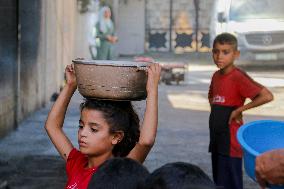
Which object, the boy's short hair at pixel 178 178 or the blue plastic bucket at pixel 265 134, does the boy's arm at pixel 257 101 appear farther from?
the boy's short hair at pixel 178 178

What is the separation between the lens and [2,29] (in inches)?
311

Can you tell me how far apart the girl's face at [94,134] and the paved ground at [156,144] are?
1.60ft

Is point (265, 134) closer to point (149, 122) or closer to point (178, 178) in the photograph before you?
point (149, 122)

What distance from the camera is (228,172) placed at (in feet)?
15.4

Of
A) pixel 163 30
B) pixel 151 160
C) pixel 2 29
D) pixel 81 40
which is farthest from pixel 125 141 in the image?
pixel 163 30

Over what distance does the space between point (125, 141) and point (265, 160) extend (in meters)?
1.00

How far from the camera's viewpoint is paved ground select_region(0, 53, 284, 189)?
6105mm

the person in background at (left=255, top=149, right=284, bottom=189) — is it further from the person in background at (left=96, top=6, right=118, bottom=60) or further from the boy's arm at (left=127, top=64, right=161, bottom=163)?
the person in background at (left=96, top=6, right=118, bottom=60)

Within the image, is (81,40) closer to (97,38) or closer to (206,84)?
(97,38)

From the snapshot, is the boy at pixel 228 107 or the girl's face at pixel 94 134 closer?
the girl's face at pixel 94 134

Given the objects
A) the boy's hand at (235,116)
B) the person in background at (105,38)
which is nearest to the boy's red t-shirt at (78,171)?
the boy's hand at (235,116)

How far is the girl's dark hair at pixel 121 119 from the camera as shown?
2877 millimetres

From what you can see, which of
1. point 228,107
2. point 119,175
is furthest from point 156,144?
point 119,175

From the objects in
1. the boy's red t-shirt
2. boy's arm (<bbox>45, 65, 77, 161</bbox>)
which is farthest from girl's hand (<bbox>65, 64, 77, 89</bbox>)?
the boy's red t-shirt
